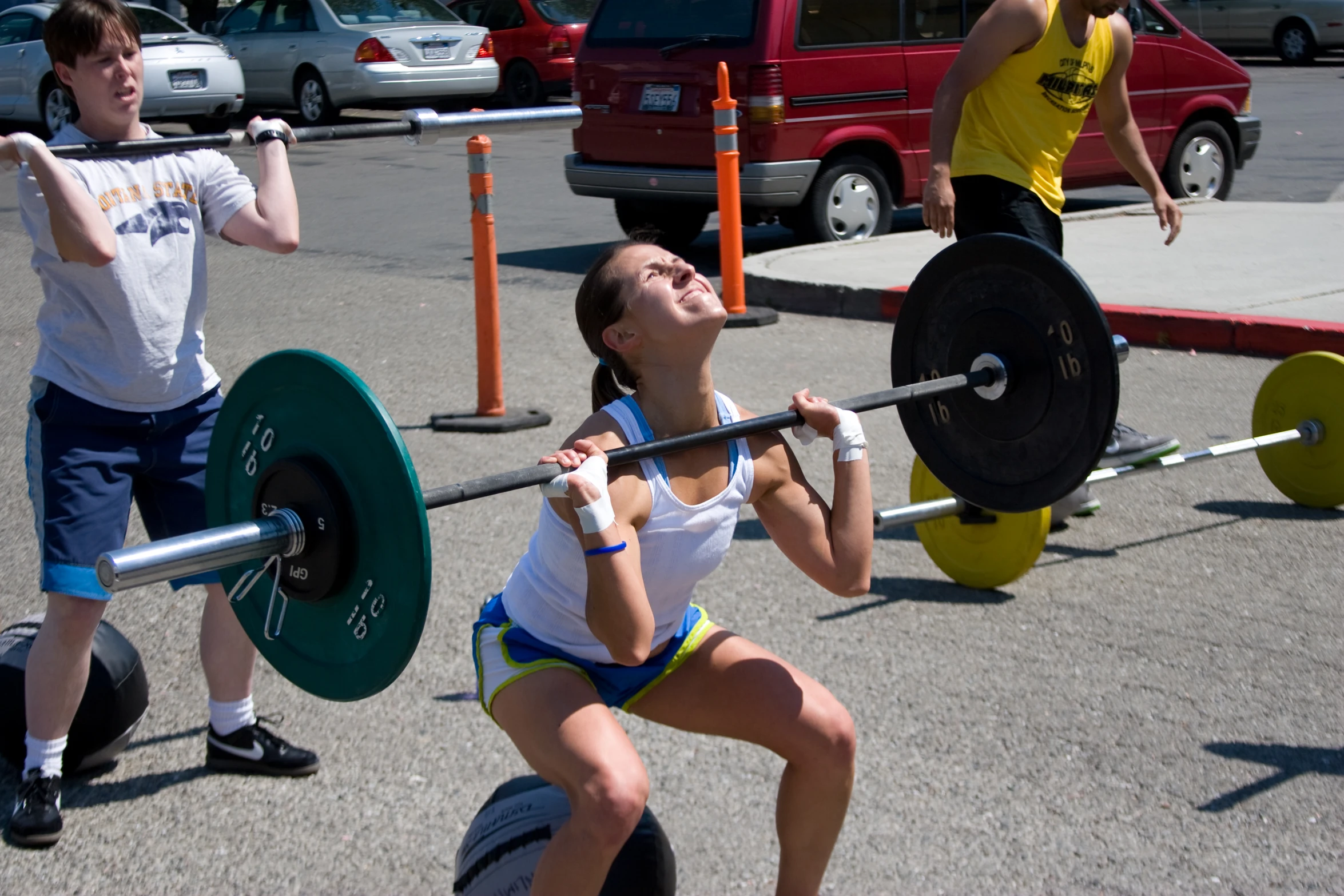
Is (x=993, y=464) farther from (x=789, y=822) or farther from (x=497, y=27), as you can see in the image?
(x=497, y=27)

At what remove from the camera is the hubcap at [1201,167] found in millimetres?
11617

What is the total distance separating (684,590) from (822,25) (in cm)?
773

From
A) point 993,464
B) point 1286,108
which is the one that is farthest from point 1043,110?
point 1286,108

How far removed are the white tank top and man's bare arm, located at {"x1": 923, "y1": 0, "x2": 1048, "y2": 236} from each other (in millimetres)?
2402

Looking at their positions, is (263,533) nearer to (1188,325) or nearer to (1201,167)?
(1188,325)

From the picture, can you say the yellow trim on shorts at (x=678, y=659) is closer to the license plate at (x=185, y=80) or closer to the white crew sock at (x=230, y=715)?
the white crew sock at (x=230, y=715)

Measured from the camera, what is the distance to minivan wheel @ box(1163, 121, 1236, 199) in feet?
37.8

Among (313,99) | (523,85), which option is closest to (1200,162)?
(523,85)

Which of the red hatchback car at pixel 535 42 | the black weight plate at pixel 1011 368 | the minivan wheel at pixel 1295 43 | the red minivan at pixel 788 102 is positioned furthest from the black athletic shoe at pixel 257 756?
the minivan wheel at pixel 1295 43

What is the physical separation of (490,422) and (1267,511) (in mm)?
3259

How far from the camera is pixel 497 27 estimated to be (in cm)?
2141

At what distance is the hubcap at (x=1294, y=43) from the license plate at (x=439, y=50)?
14.9 m

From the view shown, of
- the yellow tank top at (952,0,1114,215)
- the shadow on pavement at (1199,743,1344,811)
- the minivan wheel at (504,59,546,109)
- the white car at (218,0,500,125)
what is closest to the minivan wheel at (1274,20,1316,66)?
the minivan wheel at (504,59,546,109)

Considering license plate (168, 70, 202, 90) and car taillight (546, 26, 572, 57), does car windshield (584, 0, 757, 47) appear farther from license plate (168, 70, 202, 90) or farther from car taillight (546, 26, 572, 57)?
car taillight (546, 26, 572, 57)
